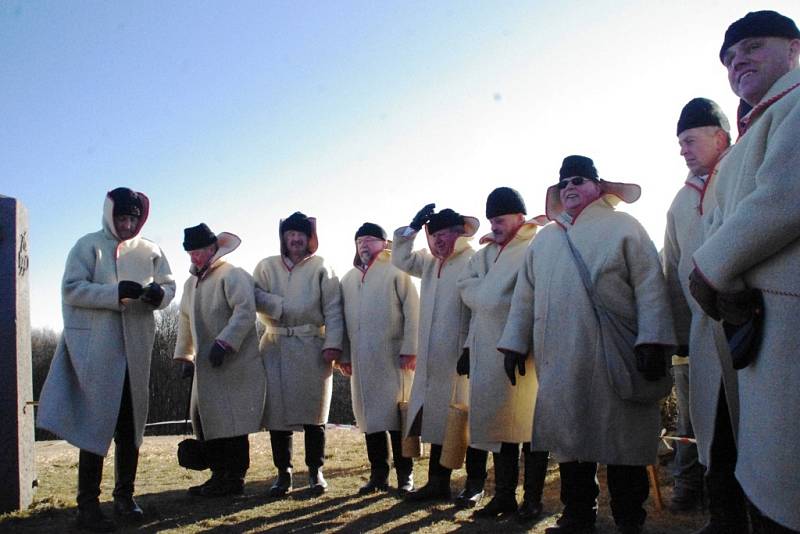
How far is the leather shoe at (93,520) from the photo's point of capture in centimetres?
484

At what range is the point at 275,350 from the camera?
6488 mm

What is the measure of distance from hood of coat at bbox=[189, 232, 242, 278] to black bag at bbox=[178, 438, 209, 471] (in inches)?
56.9

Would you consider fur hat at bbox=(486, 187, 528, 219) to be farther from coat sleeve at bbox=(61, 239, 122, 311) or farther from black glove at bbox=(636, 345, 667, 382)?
coat sleeve at bbox=(61, 239, 122, 311)

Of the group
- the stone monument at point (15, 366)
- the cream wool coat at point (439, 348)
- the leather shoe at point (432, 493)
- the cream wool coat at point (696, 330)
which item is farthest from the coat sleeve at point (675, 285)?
the stone monument at point (15, 366)

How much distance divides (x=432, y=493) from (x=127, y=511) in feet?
7.15

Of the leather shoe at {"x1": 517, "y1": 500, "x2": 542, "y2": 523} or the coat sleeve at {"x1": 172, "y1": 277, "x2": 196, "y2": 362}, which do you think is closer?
the leather shoe at {"x1": 517, "y1": 500, "x2": 542, "y2": 523}

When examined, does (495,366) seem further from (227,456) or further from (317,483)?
(227,456)

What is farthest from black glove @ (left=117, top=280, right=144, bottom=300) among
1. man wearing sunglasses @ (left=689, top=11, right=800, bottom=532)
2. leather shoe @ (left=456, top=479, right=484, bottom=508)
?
man wearing sunglasses @ (left=689, top=11, right=800, bottom=532)

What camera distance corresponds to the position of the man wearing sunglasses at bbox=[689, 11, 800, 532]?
2141 millimetres

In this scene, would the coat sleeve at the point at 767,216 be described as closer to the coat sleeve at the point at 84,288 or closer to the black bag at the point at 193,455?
the coat sleeve at the point at 84,288

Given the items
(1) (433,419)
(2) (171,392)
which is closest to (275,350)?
(1) (433,419)

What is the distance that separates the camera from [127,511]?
5121mm

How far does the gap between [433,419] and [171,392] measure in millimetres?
20808

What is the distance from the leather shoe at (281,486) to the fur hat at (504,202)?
2738 mm
